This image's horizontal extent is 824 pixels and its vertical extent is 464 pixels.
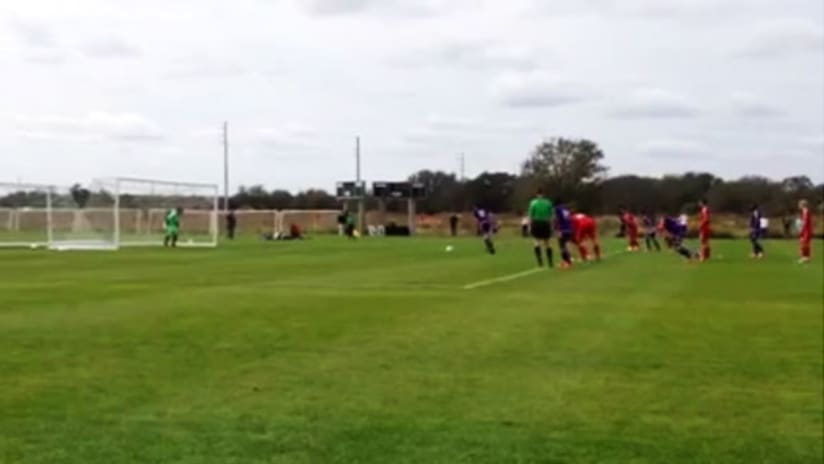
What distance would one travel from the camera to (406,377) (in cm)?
1091

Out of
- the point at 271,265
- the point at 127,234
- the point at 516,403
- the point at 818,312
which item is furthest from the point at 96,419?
the point at 127,234

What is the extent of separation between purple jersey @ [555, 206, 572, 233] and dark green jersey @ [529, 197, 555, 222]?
0.60 m

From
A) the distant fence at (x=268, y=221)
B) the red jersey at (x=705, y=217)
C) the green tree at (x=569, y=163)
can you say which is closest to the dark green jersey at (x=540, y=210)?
the red jersey at (x=705, y=217)

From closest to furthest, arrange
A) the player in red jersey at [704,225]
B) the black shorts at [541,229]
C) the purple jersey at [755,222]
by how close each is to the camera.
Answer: the black shorts at [541,229] < the player in red jersey at [704,225] < the purple jersey at [755,222]

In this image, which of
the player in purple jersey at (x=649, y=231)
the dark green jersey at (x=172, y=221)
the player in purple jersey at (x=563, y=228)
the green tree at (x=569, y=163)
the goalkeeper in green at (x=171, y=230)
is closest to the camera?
the player in purple jersey at (x=563, y=228)

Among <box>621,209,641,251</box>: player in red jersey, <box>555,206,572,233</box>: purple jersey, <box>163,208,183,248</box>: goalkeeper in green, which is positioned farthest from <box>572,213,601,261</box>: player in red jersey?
<box>163,208,183,248</box>: goalkeeper in green

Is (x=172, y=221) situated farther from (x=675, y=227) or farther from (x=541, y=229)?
Answer: (x=541, y=229)

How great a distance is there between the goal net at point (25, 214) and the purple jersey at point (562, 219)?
28882 millimetres

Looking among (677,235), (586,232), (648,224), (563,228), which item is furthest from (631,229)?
(563,228)

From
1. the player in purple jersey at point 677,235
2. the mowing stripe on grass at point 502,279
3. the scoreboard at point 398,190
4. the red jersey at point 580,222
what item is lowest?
the mowing stripe on grass at point 502,279

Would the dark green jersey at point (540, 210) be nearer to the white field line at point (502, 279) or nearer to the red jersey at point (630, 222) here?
the white field line at point (502, 279)

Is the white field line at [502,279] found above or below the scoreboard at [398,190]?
below

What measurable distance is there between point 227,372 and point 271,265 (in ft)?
73.8

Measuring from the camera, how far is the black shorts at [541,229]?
32.8 m
